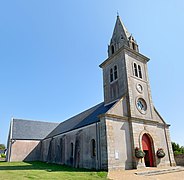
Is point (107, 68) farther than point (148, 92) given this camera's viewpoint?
Yes

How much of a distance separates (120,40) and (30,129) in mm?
24691

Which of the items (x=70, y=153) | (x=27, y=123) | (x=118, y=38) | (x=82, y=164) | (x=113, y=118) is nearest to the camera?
(x=113, y=118)

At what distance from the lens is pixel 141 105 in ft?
62.7

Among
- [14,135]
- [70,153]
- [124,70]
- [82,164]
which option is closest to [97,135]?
[82,164]

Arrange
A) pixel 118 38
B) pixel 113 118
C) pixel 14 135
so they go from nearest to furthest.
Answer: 1. pixel 113 118
2. pixel 118 38
3. pixel 14 135

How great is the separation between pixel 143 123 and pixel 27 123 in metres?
26.0

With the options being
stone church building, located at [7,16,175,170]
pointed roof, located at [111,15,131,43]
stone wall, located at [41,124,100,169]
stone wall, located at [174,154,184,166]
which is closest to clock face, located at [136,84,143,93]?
stone church building, located at [7,16,175,170]

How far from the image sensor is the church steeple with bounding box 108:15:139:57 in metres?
21.6

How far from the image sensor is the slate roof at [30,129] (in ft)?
103

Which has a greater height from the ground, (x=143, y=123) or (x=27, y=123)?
(x=27, y=123)

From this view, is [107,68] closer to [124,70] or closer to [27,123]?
[124,70]

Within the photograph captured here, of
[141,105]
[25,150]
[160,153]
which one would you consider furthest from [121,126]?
[25,150]

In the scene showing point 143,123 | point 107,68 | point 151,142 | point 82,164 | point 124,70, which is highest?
point 107,68

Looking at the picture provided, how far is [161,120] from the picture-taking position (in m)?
20.7
